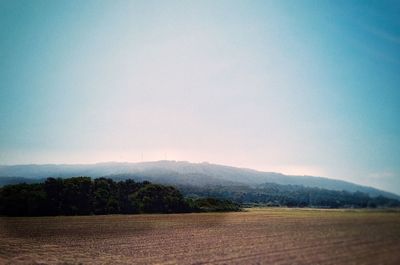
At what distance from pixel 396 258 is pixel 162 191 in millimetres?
50722

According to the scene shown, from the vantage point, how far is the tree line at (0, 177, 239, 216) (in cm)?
5169

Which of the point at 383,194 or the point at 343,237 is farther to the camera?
the point at 343,237

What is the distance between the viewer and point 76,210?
181ft

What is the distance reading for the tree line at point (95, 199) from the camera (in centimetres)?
5169

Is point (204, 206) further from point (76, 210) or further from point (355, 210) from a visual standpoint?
point (355, 210)

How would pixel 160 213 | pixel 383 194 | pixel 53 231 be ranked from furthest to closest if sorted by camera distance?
pixel 160 213 → pixel 53 231 → pixel 383 194

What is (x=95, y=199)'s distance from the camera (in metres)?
57.9

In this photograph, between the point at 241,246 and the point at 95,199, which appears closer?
the point at 241,246

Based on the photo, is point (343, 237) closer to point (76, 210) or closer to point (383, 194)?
point (383, 194)

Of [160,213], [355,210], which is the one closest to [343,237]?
[355,210]

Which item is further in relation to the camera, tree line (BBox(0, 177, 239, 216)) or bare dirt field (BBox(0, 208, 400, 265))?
tree line (BBox(0, 177, 239, 216))

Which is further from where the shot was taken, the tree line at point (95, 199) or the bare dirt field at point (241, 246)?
the tree line at point (95, 199)

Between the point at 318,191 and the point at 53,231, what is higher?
the point at 318,191

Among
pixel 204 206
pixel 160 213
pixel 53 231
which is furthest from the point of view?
pixel 204 206
